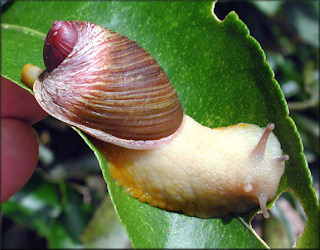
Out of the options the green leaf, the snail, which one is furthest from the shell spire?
the green leaf

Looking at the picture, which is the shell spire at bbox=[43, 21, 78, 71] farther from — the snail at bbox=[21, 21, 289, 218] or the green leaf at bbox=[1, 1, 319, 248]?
the green leaf at bbox=[1, 1, 319, 248]

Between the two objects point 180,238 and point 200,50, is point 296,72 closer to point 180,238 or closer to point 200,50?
point 200,50

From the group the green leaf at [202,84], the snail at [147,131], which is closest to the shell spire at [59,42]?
the snail at [147,131]

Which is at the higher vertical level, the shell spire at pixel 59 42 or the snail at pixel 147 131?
the shell spire at pixel 59 42

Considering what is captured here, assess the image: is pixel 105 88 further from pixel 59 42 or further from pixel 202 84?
pixel 202 84

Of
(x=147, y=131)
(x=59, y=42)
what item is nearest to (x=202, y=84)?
(x=147, y=131)

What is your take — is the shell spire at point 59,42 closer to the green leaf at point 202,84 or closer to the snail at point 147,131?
the snail at point 147,131
